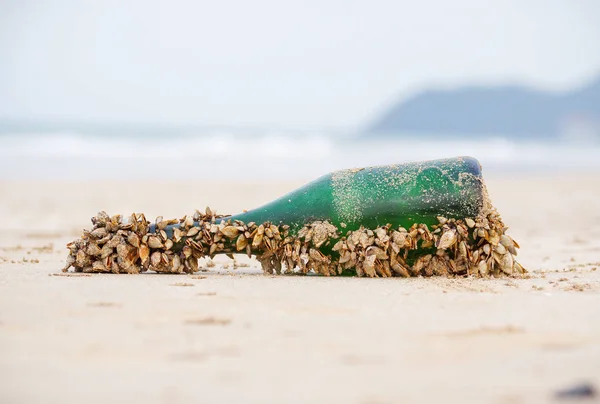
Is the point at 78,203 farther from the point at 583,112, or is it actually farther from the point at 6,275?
the point at 583,112

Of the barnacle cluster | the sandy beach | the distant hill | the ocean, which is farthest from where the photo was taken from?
the distant hill

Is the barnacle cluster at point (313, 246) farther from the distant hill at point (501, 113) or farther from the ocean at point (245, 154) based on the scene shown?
the distant hill at point (501, 113)

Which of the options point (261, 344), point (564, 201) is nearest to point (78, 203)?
point (564, 201)

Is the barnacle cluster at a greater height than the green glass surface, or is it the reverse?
the green glass surface

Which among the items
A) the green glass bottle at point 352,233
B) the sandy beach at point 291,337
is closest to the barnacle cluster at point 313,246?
the green glass bottle at point 352,233

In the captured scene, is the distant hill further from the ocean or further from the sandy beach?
the sandy beach

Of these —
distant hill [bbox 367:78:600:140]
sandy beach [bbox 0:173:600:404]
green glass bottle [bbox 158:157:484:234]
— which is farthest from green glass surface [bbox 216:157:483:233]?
distant hill [bbox 367:78:600:140]

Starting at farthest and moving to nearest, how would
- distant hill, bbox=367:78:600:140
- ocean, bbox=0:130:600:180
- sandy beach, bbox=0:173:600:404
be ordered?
distant hill, bbox=367:78:600:140
ocean, bbox=0:130:600:180
sandy beach, bbox=0:173:600:404
